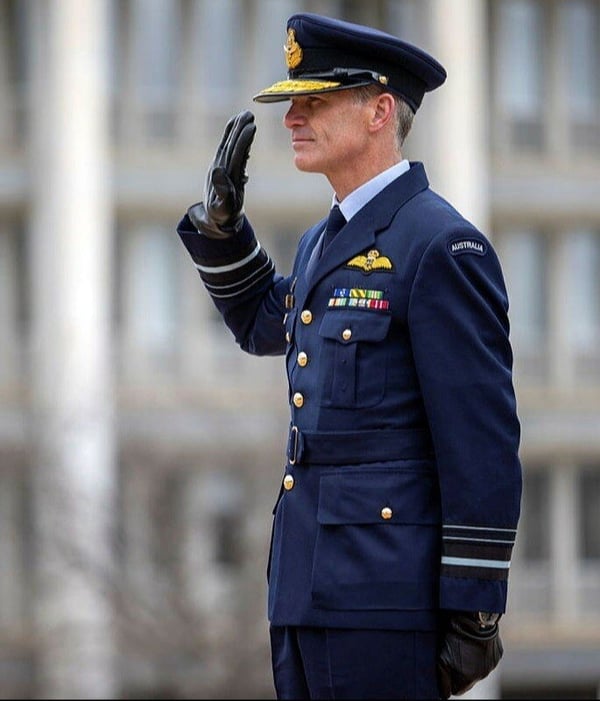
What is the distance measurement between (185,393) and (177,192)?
2.31 m

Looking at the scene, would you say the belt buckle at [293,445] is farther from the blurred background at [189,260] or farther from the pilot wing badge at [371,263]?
the blurred background at [189,260]

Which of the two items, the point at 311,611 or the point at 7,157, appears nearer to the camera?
the point at 311,611

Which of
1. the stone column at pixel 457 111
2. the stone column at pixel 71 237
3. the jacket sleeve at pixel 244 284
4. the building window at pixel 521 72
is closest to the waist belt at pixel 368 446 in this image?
the jacket sleeve at pixel 244 284

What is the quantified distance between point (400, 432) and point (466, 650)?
435mm

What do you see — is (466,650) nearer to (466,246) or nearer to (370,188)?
(466,246)

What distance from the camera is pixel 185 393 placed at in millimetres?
21719

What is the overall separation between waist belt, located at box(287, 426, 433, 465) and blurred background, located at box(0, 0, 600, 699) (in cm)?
1556

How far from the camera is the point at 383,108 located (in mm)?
3887

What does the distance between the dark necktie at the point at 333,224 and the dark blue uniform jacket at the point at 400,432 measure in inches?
2.2

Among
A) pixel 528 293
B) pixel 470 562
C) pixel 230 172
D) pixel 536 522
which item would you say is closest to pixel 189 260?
pixel 528 293

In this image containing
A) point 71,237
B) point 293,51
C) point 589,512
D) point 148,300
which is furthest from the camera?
point 589,512

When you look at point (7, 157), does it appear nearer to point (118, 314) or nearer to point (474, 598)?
point (118, 314)

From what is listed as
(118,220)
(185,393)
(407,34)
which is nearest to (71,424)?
(185,393)

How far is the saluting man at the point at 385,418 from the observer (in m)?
3.68
